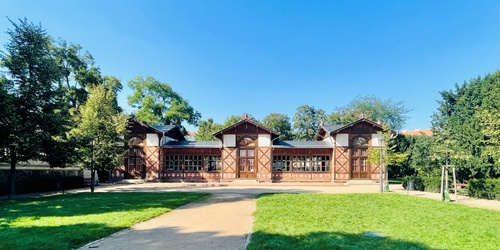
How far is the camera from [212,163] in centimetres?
2583

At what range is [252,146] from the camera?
25594 mm

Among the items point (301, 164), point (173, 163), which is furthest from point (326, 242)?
point (173, 163)

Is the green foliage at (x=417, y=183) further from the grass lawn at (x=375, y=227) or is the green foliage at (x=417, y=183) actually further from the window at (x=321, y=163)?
the grass lawn at (x=375, y=227)

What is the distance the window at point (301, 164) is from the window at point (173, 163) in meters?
11.4

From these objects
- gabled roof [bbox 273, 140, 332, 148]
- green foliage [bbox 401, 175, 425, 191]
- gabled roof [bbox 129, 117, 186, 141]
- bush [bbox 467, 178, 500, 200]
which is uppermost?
gabled roof [bbox 129, 117, 186, 141]

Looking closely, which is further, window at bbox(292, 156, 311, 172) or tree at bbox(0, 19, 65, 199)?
window at bbox(292, 156, 311, 172)

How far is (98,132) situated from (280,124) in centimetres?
3113

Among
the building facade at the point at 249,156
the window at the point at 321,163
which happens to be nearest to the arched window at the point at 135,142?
the building facade at the point at 249,156

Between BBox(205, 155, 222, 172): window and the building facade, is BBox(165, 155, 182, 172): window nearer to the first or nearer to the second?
the building facade

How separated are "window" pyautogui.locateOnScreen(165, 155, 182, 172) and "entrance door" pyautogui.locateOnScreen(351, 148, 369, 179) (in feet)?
56.0

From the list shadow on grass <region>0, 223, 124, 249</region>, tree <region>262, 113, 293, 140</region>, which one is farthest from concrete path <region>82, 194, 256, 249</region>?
tree <region>262, 113, 293, 140</region>

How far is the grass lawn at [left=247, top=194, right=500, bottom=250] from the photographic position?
17.6ft

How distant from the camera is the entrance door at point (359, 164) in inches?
981

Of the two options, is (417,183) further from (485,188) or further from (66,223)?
(66,223)
